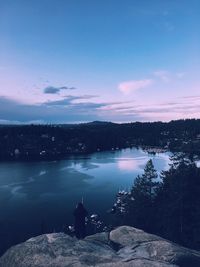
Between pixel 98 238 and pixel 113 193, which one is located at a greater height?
pixel 98 238

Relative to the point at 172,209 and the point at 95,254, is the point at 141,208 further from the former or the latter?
the point at 95,254

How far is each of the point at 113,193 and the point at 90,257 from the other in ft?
195

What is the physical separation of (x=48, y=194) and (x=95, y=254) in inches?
2373

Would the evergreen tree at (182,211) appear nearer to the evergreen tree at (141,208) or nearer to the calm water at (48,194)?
the evergreen tree at (141,208)

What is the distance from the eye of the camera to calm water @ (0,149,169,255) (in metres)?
49.1

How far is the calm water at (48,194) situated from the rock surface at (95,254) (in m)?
27.7

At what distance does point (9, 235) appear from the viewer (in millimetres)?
44500

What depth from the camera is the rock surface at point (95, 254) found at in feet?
40.8

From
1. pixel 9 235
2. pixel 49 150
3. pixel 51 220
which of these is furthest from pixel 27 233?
pixel 49 150

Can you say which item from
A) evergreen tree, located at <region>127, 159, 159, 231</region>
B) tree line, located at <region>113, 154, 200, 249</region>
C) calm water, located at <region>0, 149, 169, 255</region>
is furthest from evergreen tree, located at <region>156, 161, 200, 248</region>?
calm water, located at <region>0, 149, 169, 255</region>

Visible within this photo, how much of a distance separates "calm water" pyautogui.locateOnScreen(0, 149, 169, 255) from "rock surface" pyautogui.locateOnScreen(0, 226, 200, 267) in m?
27.7

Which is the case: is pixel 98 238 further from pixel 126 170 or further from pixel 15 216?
pixel 126 170

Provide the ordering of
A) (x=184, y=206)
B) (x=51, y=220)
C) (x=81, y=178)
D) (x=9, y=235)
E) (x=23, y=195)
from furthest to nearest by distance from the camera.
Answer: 1. (x=81, y=178)
2. (x=23, y=195)
3. (x=51, y=220)
4. (x=9, y=235)
5. (x=184, y=206)

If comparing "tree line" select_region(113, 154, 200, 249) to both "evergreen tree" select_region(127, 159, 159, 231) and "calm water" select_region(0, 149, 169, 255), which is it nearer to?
"evergreen tree" select_region(127, 159, 159, 231)
